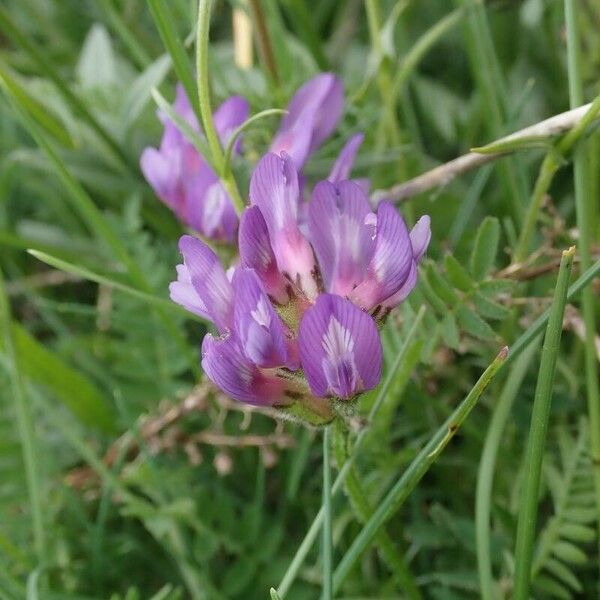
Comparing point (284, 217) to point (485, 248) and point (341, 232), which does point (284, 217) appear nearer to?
point (341, 232)

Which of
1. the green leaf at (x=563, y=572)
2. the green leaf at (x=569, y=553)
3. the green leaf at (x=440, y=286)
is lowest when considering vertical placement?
the green leaf at (x=563, y=572)

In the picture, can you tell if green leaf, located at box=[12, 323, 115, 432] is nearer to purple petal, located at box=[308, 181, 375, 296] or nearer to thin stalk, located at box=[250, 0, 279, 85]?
thin stalk, located at box=[250, 0, 279, 85]

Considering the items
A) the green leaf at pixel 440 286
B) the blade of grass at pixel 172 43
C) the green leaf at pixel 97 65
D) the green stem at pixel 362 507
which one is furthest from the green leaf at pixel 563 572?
the green leaf at pixel 97 65

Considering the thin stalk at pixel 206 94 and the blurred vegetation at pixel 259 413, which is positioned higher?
the thin stalk at pixel 206 94

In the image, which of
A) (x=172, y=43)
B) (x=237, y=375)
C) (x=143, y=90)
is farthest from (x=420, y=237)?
(x=143, y=90)

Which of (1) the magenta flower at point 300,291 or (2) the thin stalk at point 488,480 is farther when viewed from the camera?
(2) the thin stalk at point 488,480

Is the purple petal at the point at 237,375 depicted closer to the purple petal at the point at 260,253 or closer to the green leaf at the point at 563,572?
the purple petal at the point at 260,253

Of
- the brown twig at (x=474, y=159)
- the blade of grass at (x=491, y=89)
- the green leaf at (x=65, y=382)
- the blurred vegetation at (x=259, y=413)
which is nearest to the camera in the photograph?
the brown twig at (x=474, y=159)

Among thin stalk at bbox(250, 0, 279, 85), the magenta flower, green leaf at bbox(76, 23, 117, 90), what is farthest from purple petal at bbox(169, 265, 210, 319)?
green leaf at bbox(76, 23, 117, 90)
